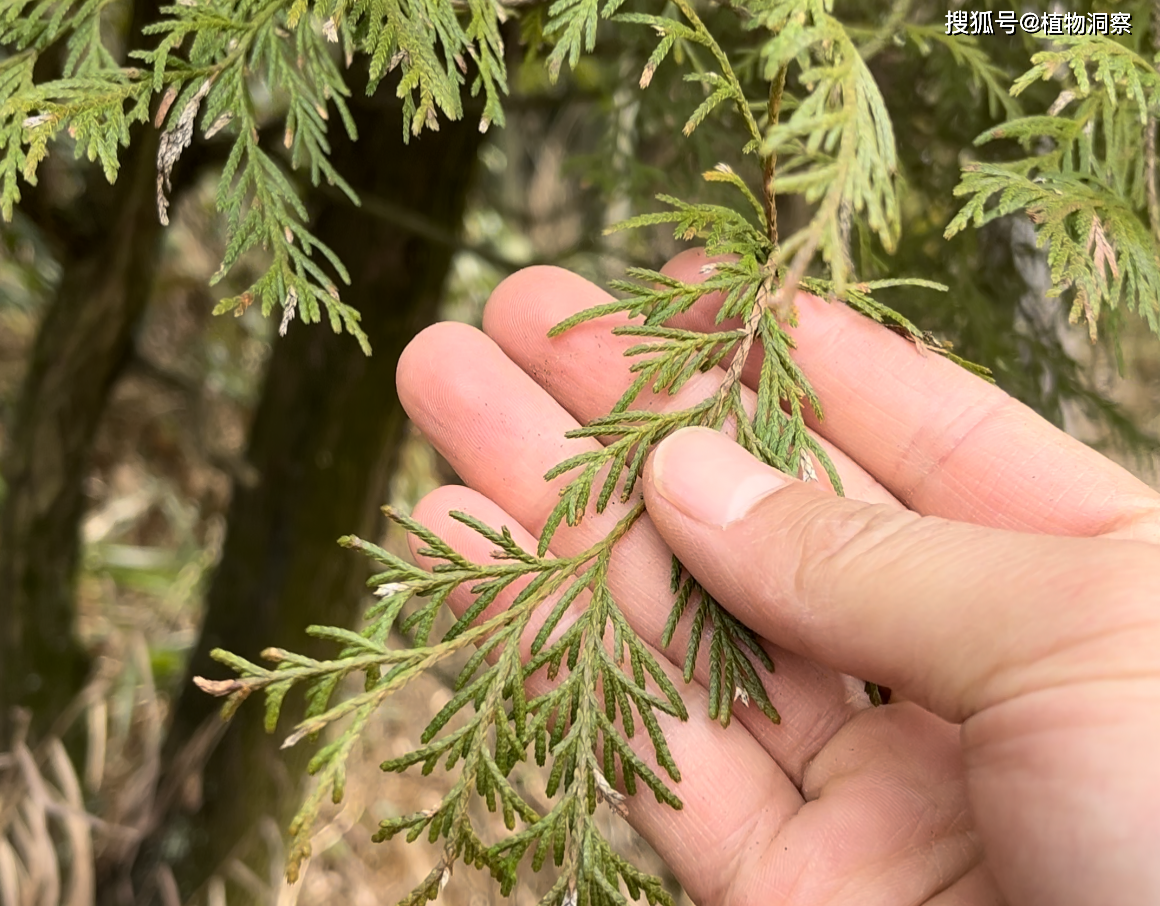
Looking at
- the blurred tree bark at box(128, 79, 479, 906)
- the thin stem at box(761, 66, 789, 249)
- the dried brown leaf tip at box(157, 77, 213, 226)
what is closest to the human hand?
the thin stem at box(761, 66, 789, 249)

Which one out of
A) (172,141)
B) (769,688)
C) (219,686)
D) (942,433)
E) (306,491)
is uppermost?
(172,141)

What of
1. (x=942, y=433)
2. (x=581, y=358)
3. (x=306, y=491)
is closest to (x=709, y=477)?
(x=581, y=358)

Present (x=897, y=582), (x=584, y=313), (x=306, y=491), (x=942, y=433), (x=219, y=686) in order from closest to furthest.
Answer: (x=219, y=686)
(x=897, y=582)
(x=584, y=313)
(x=942, y=433)
(x=306, y=491)

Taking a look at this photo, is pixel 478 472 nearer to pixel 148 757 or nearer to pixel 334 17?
pixel 334 17

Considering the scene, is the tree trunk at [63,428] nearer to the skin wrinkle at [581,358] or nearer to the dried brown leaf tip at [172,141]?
the dried brown leaf tip at [172,141]

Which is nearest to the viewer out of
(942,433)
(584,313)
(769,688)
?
(584,313)

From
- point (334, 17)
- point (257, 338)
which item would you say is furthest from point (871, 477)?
point (257, 338)

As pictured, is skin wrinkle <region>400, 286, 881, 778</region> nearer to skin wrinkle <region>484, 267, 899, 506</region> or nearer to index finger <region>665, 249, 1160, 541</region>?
skin wrinkle <region>484, 267, 899, 506</region>

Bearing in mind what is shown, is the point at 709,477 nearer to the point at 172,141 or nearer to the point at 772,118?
the point at 772,118

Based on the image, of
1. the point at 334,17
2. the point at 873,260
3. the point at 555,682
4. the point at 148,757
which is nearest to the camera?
the point at 334,17
